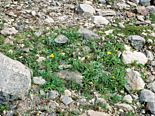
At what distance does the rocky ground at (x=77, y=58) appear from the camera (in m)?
4.69

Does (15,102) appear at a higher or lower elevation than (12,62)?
lower

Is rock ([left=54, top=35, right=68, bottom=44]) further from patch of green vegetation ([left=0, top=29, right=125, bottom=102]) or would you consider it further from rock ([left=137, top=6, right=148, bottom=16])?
rock ([left=137, top=6, right=148, bottom=16])

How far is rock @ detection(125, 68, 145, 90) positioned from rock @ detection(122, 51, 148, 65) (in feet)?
0.78

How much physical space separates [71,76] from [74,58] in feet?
1.31

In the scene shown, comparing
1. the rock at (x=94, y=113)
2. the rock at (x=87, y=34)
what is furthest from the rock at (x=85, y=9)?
the rock at (x=94, y=113)

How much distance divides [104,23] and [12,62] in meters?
1.97

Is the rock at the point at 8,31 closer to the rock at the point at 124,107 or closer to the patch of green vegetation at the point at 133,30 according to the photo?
the patch of green vegetation at the point at 133,30

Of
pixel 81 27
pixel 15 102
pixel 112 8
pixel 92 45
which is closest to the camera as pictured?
pixel 15 102

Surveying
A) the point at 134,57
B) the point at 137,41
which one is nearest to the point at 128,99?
the point at 134,57

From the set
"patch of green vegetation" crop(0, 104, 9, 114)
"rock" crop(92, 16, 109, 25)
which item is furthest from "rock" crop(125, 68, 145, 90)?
"patch of green vegetation" crop(0, 104, 9, 114)

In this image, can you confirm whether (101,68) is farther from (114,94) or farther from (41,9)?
(41,9)

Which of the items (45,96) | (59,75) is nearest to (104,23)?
(59,75)

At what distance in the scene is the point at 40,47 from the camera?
5.59 meters

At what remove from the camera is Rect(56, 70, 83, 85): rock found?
5.07 m
